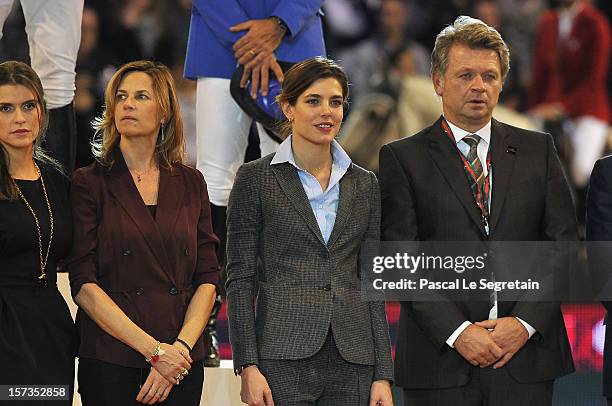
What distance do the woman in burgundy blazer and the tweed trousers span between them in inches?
11.0

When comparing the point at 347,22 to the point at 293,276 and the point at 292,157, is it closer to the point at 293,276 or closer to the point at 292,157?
the point at 292,157

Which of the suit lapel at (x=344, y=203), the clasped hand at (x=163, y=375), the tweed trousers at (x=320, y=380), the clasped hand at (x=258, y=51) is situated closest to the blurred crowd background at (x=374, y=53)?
the clasped hand at (x=258, y=51)

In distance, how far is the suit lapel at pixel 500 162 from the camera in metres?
3.58

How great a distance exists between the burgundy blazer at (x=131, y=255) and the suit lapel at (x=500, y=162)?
957 millimetres

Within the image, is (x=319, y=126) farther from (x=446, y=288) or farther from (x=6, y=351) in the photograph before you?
(x=6, y=351)

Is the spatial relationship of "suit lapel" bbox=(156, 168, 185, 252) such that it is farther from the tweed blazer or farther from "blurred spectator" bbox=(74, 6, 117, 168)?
"blurred spectator" bbox=(74, 6, 117, 168)

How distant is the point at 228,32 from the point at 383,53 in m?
4.38

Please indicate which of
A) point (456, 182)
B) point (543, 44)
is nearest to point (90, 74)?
point (543, 44)

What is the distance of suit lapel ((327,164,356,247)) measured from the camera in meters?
3.49

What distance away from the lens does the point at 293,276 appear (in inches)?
136

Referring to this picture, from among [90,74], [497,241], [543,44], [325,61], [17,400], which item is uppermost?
[543,44]

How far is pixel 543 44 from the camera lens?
29.2ft

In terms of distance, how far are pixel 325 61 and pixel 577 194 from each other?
18.3 feet

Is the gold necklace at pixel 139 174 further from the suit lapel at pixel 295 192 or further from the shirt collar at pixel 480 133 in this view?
the shirt collar at pixel 480 133
